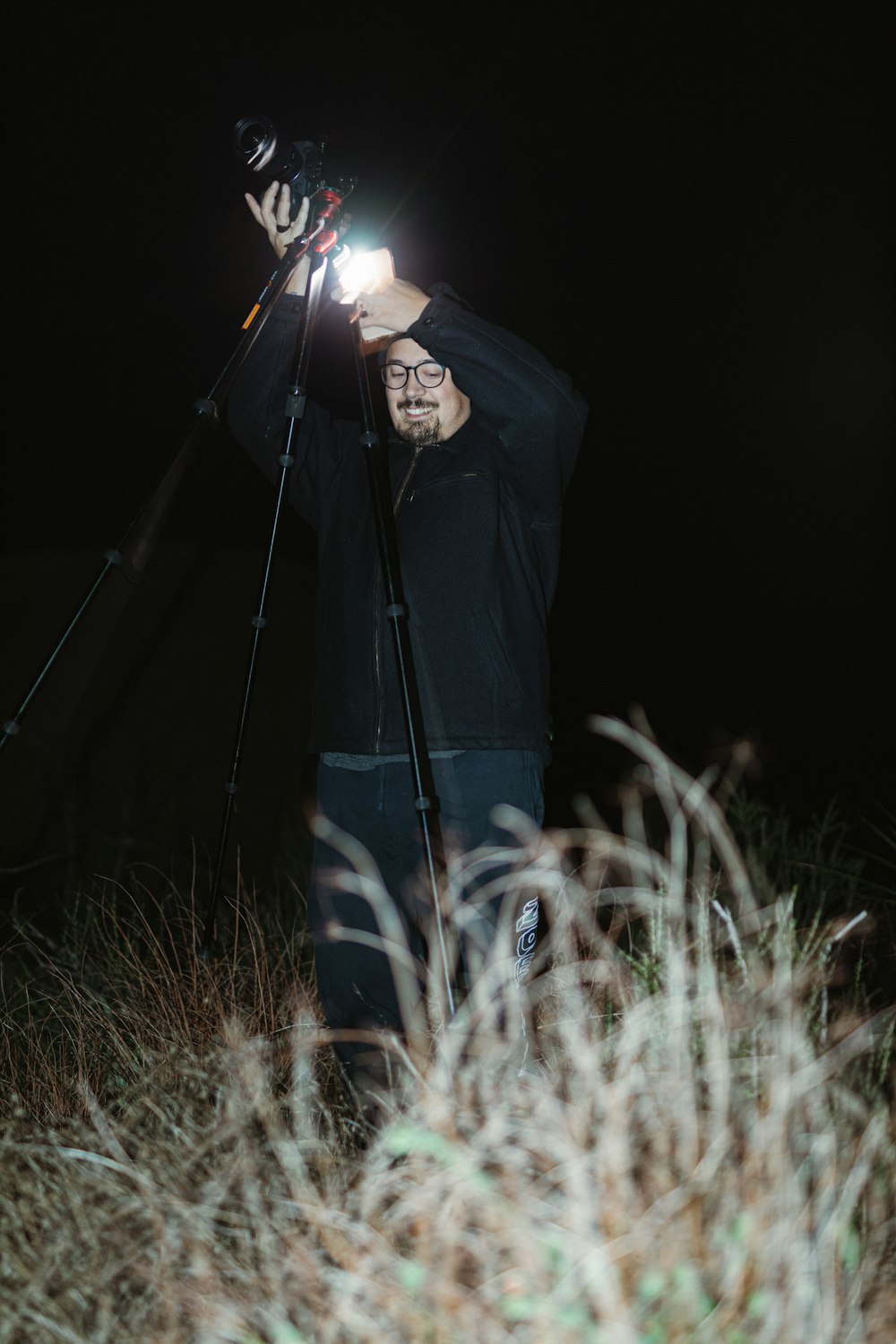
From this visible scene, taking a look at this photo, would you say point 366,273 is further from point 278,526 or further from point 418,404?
point 278,526

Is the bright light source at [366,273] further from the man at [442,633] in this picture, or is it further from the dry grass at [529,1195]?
the dry grass at [529,1195]

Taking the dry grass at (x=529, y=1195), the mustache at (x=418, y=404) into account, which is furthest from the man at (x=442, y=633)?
the dry grass at (x=529, y=1195)

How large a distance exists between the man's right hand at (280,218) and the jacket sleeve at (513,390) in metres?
0.26

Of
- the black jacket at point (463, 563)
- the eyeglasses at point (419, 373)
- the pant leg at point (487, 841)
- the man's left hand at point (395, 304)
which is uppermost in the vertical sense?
the man's left hand at point (395, 304)

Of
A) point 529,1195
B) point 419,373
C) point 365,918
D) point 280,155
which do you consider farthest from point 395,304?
point 529,1195

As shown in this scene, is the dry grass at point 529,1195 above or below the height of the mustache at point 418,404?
below

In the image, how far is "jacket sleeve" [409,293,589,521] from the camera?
1.29m

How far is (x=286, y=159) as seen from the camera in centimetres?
138

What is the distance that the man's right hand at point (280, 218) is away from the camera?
1.40m

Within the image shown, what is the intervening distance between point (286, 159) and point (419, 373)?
35 cm

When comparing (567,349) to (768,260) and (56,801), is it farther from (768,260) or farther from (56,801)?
(56,801)

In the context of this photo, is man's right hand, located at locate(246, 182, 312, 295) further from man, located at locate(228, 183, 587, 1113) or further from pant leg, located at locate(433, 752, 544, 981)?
pant leg, located at locate(433, 752, 544, 981)

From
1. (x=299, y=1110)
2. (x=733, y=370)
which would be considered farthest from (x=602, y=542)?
(x=299, y=1110)

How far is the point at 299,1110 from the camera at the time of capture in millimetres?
975
